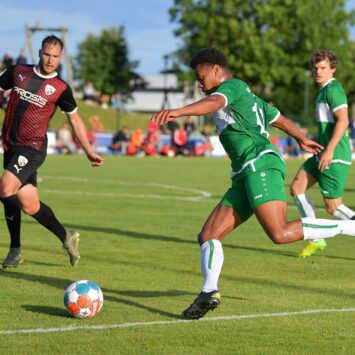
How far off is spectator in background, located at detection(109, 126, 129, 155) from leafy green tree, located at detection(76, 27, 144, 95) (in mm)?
50931

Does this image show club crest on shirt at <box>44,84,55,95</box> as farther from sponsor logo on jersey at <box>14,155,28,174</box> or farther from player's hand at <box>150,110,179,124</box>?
player's hand at <box>150,110,179,124</box>

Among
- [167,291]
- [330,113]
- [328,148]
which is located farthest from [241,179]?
[330,113]

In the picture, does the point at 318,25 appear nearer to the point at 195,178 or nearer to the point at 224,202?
the point at 195,178

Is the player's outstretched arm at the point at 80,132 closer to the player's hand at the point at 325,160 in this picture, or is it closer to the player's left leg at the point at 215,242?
the player's hand at the point at 325,160

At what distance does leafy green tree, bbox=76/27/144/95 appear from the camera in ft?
332

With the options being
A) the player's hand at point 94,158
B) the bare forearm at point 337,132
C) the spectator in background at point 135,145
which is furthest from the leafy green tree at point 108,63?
the player's hand at point 94,158

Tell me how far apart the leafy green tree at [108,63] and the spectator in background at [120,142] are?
50931 millimetres

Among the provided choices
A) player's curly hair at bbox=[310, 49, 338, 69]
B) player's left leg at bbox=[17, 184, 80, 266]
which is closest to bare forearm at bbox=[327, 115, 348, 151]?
player's curly hair at bbox=[310, 49, 338, 69]

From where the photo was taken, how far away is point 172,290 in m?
9.08

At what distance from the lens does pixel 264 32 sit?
86.6 meters

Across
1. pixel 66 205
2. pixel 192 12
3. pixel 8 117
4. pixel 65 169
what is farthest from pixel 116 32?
pixel 8 117

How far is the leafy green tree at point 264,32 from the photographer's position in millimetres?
85838

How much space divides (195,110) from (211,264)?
54.6 inches

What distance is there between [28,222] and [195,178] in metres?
12.7
